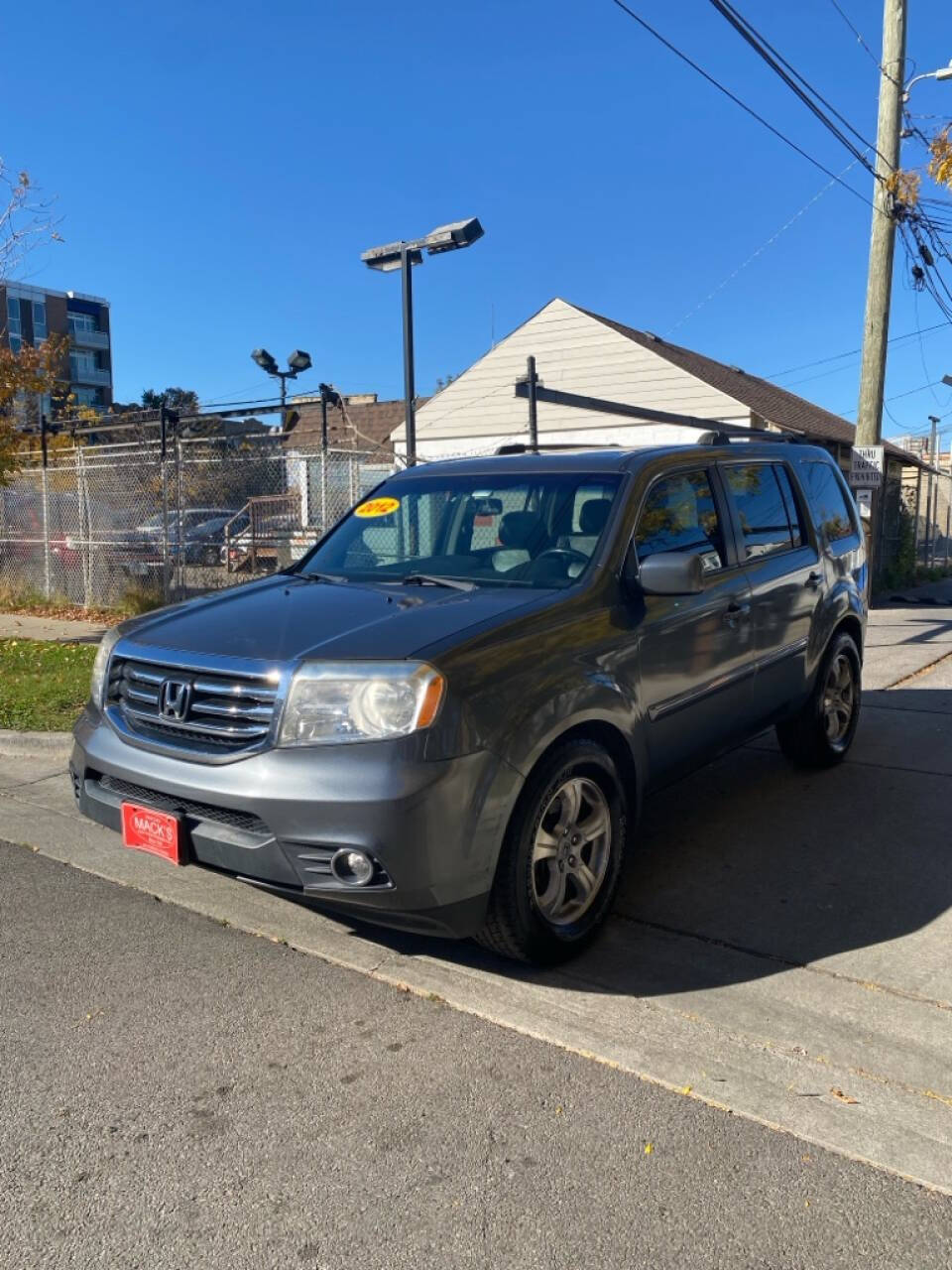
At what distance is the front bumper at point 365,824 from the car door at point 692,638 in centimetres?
103

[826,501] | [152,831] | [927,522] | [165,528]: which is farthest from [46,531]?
[927,522]

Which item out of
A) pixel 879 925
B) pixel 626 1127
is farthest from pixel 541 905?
pixel 879 925

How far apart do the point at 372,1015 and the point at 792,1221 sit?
1.43m

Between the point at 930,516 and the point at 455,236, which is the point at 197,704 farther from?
the point at 930,516

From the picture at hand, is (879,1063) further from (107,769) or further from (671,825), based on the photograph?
(107,769)

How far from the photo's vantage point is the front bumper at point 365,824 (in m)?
2.96

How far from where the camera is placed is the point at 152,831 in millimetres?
3369

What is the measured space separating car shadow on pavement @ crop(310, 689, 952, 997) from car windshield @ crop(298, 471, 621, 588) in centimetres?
142

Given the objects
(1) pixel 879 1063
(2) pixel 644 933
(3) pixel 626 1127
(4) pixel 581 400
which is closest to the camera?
(3) pixel 626 1127

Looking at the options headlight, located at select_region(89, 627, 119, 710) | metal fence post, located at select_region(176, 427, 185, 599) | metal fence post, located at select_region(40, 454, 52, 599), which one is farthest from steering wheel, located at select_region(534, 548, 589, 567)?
metal fence post, located at select_region(40, 454, 52, 599)

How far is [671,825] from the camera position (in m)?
5.05

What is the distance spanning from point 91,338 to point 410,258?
7162 cm

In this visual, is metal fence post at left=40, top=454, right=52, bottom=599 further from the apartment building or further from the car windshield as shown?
the apartment building

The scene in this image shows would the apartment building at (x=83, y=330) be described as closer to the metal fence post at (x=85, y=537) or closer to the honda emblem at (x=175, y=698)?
the metal fence post at (x=85, y=537)
